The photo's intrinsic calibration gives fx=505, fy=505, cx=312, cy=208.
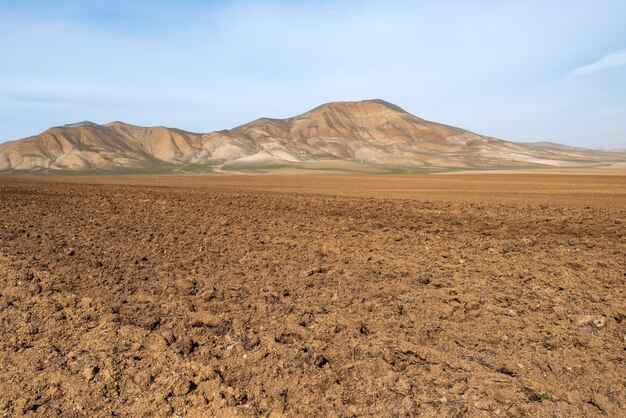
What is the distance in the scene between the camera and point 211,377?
5520mm

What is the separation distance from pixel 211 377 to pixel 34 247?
831 cm

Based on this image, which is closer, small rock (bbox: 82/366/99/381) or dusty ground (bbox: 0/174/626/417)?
dusty ground (bbox: 0/174/626/417)

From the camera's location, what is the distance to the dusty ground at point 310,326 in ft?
16.8

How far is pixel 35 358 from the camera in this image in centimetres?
592

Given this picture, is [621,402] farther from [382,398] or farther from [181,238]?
[181,238]

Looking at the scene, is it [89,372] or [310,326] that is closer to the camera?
[89,372]

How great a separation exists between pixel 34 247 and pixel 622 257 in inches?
525

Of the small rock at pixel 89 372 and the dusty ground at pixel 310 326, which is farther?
the small rock at pixel 89 372

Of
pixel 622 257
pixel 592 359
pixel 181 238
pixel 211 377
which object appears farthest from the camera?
pixel 181 238

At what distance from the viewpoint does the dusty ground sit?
16.8 ft

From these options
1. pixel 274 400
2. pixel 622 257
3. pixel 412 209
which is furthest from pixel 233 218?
pixel 274 400

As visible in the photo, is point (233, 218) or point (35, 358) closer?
point (35, 358)

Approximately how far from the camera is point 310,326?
22.7ft

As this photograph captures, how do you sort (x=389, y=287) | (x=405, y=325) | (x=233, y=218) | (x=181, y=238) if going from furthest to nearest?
(x=233, y=218)
(x=181, y=238)
(x=389, y=287)
(x=405, y=325)
